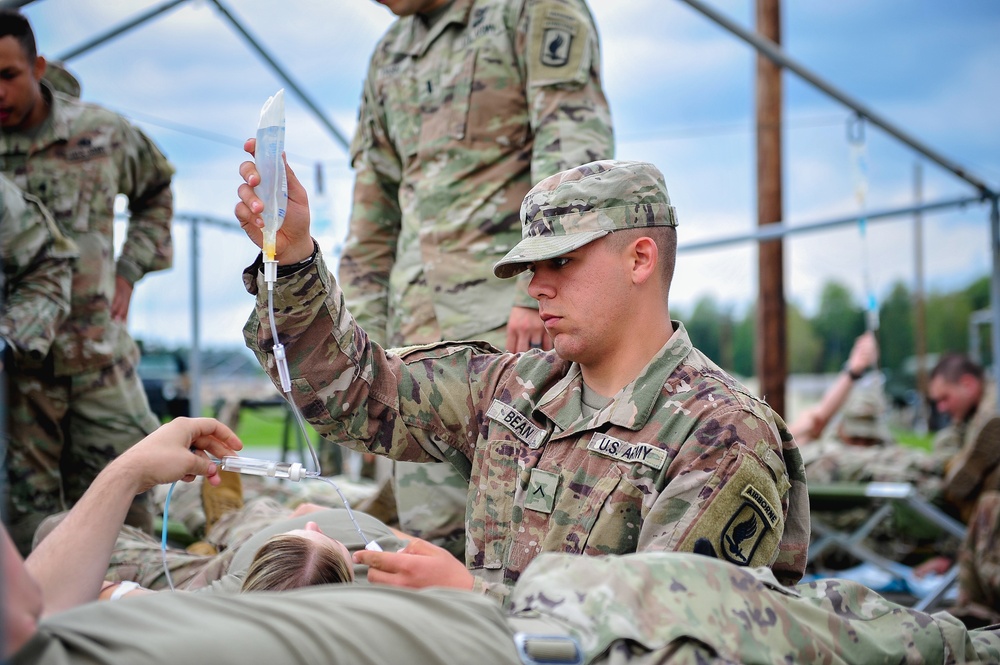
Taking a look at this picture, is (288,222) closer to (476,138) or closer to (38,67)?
(476,138)

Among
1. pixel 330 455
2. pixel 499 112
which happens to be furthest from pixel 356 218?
pixel 330 455

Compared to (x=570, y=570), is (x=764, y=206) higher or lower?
higher

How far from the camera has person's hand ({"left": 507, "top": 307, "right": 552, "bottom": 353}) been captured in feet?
9.57

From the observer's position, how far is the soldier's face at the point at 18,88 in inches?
147

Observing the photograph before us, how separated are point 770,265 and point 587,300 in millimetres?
6878

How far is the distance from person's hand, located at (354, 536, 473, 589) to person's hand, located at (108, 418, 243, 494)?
526 mm

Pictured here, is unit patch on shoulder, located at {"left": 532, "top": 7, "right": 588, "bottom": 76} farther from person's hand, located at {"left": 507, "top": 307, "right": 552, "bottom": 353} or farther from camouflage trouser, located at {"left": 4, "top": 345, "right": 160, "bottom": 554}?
camouflage trouser, located at {"left": 4, "top": 345, "right": 160, "bottom": 554}

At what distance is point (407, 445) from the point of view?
246 centimetres

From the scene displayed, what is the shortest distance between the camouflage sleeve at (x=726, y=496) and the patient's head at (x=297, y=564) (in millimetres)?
722

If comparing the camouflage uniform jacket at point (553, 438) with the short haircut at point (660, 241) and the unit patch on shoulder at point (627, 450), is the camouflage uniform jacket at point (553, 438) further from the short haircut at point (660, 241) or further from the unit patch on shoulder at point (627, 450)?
the short haircut at point (660, 241)

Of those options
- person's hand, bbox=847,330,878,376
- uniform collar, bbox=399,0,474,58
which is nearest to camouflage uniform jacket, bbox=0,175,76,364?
uniform collar, bbox=399,0,474,58

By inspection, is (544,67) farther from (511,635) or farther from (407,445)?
(511,635)

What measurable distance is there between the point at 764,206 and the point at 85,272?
6.11 metres

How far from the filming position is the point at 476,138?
3252 millimetres
